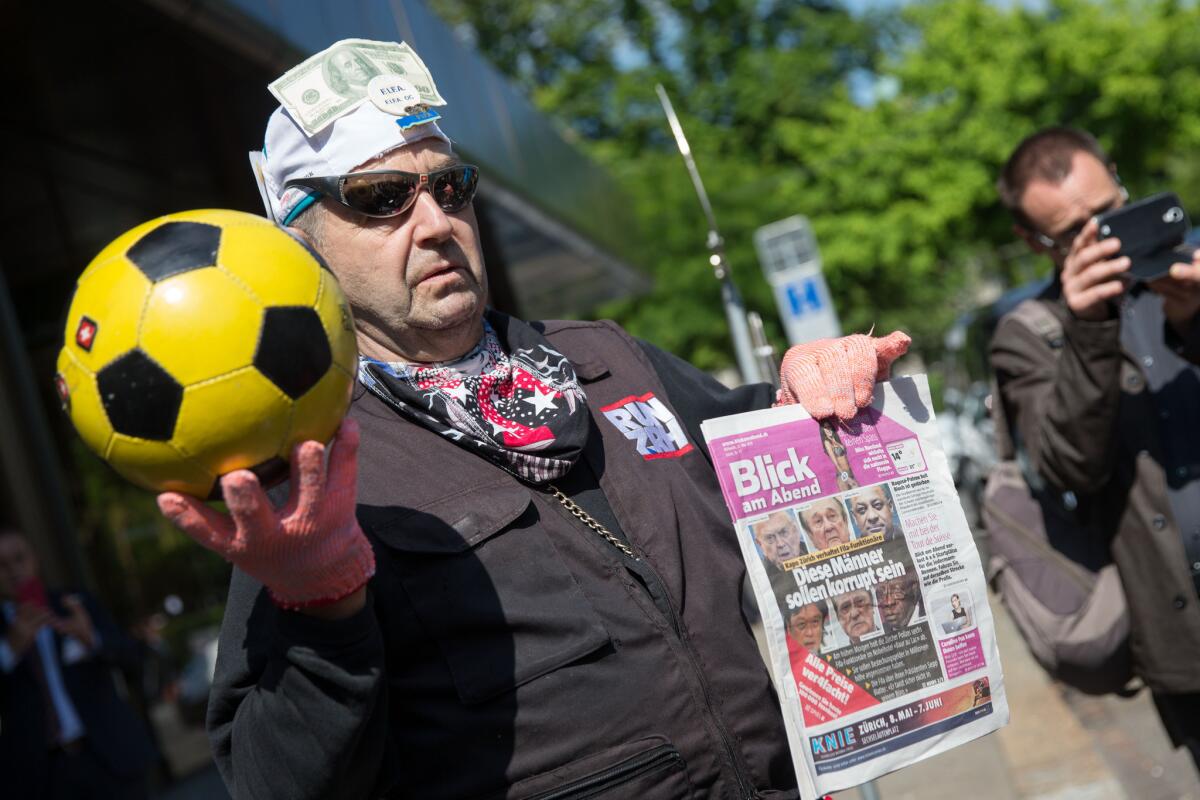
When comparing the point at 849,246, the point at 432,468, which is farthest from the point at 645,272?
the point at 432,468

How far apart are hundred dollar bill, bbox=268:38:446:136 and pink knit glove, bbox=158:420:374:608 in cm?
74

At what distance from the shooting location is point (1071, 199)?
338 cm

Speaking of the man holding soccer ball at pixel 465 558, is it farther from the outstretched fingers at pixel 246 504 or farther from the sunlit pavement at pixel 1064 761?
the sunlit pavement at pixel 1064 761

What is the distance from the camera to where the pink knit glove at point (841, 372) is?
2.12 m

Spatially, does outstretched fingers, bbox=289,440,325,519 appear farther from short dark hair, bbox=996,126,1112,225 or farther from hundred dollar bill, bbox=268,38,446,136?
short dark hair, bbox=996,126,1112,225

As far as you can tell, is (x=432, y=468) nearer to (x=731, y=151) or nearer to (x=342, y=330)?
(x=342, y=330)

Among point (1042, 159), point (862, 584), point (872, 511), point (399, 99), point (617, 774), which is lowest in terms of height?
point (617, 774)

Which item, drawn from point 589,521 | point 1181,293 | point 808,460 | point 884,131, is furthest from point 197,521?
point 884,131

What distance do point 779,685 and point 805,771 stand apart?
14cm

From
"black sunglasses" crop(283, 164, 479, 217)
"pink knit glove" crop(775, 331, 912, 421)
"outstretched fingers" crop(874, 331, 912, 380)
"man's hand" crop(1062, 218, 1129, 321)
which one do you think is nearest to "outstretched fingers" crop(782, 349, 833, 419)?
"pink knit glove" crop(775, 331, 912, 421)

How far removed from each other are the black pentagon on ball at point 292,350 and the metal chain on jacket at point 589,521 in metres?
0.54

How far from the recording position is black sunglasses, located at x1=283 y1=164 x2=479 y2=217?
2113mm

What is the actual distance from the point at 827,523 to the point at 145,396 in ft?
3.65

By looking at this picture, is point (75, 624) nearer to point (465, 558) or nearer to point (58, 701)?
point (58, 701)
